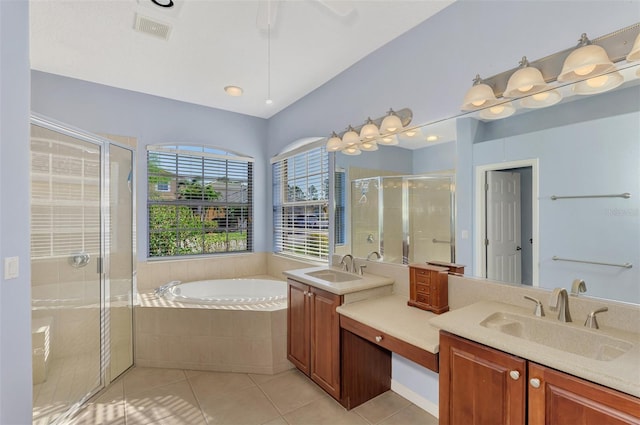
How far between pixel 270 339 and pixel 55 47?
3085 mm

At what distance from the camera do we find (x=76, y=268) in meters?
2.25

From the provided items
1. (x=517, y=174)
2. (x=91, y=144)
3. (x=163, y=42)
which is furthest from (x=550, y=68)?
(x=91, y=144)

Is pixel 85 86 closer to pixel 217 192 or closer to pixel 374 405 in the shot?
pixel 217 192

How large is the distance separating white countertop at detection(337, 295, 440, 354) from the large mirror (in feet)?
1.41

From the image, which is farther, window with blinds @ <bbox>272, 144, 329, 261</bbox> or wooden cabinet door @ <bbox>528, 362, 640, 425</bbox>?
window with blinds @ <bbox>272, 144, 329, 261</bbox>

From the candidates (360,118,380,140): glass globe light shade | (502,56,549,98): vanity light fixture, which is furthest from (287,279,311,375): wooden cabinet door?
(502,56,549,98): vanity light fixture

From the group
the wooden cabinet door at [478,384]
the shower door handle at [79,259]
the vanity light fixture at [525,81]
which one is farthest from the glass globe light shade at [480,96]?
the shower door handle at [79,259]

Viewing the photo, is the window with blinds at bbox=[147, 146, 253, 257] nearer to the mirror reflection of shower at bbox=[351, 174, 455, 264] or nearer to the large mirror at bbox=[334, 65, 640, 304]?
the mirror reflection of shower at bbox=[351, 174, 455, 264]

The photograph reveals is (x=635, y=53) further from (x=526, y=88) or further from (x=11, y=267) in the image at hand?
(x=11, y=267)

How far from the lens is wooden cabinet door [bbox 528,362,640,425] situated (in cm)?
92

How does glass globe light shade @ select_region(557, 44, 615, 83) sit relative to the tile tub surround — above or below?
above

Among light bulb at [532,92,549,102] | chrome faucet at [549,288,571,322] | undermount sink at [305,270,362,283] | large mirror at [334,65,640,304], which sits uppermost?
light bulb at [532,92,549,102]

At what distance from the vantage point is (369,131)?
8.00 ft

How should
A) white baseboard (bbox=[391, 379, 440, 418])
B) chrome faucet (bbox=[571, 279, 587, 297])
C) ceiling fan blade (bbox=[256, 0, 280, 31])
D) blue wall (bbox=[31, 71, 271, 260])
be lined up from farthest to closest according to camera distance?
blue wall (bbox=[31, 71, 271, 260]), white baseboard (bbox=[391, 379, 440, 418]), ceiling fan blade (bbox=[256, 0, 280, 31]), chrome faucet (bbox=[571, 279, 587, 297])
